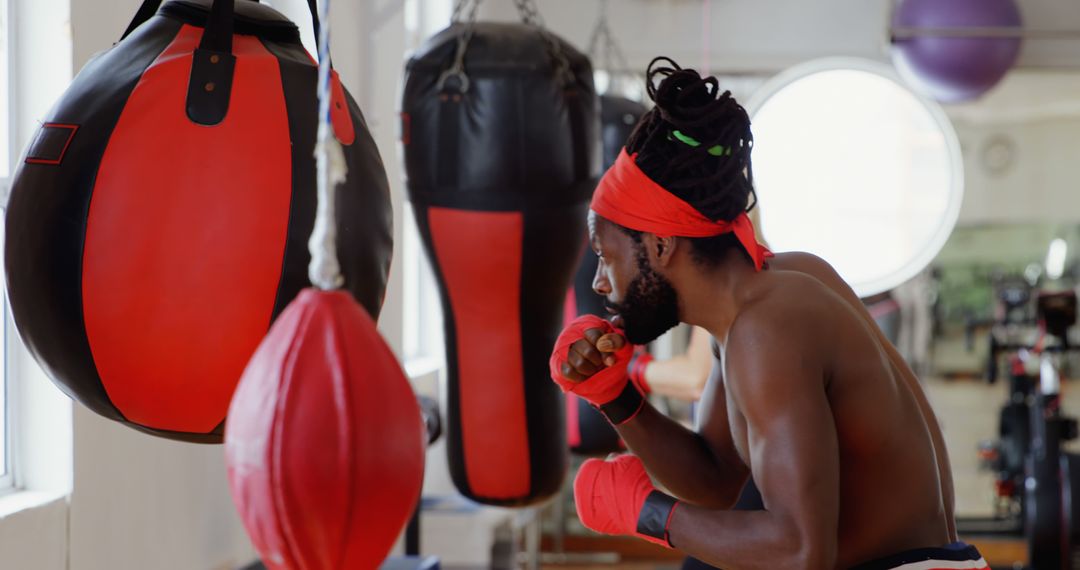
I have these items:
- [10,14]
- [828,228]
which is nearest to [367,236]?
[10,14]

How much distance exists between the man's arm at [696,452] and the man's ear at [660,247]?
0.38 m

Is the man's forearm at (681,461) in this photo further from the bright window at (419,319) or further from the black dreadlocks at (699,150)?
the bright window at (419,319)

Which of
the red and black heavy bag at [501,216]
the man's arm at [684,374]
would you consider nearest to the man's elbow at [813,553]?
the red and black heavy bag at [501,216]

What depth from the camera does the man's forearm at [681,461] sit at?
1.94 meters

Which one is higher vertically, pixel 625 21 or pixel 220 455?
pixel 625 21

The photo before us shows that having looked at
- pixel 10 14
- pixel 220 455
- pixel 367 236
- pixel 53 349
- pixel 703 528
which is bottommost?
pixel 220 455

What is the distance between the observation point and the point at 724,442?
6.63 feet

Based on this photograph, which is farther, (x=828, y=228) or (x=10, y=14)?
(x=828, y=228)

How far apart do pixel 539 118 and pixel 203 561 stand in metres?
1.45

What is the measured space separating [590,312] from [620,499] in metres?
1.78

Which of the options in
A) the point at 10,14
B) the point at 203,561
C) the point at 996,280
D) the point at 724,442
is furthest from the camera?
the point at 996,280

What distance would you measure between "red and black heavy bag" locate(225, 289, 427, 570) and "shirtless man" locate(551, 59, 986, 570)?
75 cm

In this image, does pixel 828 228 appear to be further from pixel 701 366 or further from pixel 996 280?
pixel 996 280

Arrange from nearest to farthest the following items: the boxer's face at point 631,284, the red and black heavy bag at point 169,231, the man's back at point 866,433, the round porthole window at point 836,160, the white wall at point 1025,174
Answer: the red and black heavy bag at point 169,231 < the man's back at point 866,433 < the boxer's face at point 631,284 < the round porthole window at point 836,160 < the white wall at point 1025,174
